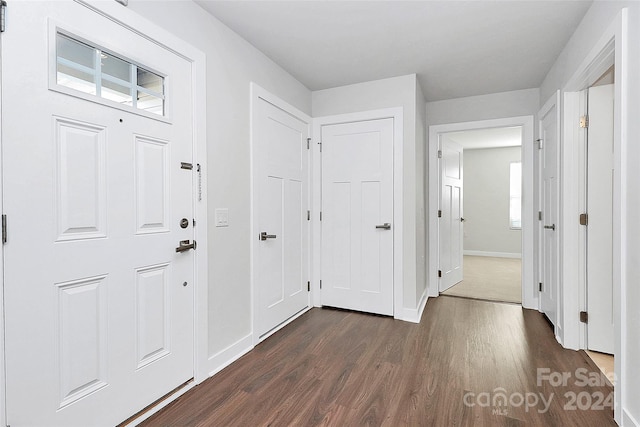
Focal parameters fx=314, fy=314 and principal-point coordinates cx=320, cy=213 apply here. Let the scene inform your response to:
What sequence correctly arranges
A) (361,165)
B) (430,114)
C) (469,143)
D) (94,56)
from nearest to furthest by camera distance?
(94,56)
(361,165)
(430,114)
(469,143)

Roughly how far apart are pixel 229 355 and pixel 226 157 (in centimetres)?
142

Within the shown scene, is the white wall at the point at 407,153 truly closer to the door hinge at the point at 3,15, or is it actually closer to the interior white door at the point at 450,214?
the interior white door at the point at 450,214

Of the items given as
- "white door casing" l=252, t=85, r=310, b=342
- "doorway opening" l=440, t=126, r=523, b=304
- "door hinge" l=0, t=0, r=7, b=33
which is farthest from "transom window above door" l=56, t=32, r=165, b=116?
"doorway opening" l=440, t=126, r=523, b=304

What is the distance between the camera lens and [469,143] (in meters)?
6.62

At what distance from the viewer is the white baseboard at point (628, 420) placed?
1.45 metres

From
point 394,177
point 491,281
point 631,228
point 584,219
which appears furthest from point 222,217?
point 491,281

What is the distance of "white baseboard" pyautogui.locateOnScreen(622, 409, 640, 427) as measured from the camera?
4.75 ft

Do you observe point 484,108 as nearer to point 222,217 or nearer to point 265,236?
point 265,236

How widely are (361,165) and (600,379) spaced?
95.8 inches

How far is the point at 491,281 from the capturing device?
15.6ft

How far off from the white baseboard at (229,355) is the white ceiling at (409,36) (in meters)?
2.31

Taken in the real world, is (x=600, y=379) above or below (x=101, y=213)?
below

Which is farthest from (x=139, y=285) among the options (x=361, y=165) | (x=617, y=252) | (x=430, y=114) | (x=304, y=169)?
(x=430, y=114)

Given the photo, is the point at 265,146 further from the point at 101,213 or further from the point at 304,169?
the point at 101,213
